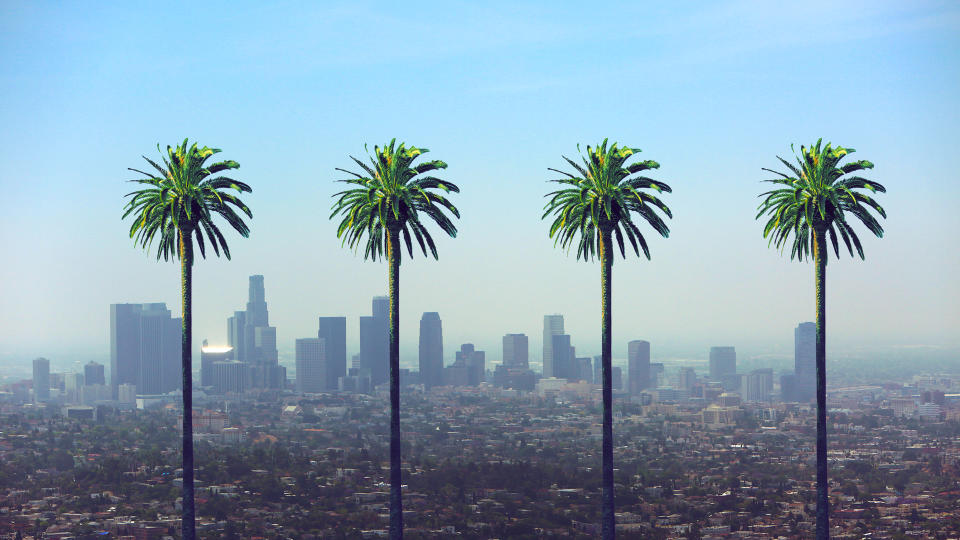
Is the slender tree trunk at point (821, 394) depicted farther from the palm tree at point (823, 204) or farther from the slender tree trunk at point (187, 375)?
the slender tree trunk at point (187, 375)

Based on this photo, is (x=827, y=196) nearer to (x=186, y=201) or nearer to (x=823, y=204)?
(x=823, y=204)

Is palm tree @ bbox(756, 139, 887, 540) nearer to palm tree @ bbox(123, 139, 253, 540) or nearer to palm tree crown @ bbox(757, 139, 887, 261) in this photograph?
palm tree crown @ bbox(757, 139, 887, 261)

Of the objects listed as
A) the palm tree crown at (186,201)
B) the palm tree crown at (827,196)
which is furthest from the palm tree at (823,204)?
the palm tree crown at (186,201)

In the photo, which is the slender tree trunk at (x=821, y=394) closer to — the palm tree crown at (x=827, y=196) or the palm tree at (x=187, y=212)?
the palm tree crown at (x=827, y=196)

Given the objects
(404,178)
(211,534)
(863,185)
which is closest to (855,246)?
(863,185)

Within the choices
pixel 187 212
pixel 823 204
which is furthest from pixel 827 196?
pixel 187 212

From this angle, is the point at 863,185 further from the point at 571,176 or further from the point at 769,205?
the point at 571,176

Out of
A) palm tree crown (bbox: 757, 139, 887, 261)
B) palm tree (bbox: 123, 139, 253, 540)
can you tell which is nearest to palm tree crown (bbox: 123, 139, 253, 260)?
palm tree (bbox: 123, 139, 253, 540)
